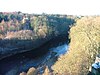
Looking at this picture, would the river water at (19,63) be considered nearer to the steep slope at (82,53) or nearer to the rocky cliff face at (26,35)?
the rocky cliff face at (26,35)

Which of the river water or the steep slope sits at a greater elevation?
the steep slope

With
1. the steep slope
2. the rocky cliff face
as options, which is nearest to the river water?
the rocky cliff face

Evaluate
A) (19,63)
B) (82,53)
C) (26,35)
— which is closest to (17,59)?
(19,63)

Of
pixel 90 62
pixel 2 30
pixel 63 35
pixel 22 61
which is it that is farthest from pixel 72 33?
pixel 63 35

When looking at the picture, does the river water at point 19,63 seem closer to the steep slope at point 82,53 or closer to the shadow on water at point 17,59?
the shadow on water at point 17,59

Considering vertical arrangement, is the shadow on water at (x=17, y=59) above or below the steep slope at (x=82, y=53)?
below

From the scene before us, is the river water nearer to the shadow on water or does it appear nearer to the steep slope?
the shadow on water

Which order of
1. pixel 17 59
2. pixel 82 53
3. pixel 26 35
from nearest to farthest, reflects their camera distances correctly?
pixel 82 53
pixel 17 59
pixel 26 35

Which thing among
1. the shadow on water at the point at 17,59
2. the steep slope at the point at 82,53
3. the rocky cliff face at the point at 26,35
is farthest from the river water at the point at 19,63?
the steep slope at the point at 82,53

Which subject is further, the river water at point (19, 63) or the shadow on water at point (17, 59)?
the shadow on water at point (17, 59)

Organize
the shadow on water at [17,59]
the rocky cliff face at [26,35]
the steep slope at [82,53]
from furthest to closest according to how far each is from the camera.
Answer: the rocky cliff face at [26,35]
the shadow on water at [17,59]
the steep slope at [82,53]

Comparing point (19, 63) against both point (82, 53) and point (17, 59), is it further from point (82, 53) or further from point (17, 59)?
point (82, 53)

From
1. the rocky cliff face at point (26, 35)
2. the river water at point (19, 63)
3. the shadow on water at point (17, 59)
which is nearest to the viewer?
the river water at point (19, 63)
